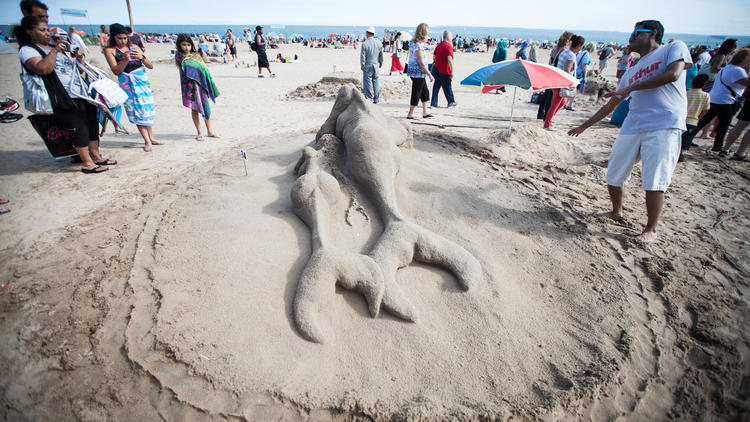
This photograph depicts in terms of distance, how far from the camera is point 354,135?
3186mm

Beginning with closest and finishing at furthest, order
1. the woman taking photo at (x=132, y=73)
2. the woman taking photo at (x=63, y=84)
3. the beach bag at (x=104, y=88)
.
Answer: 1. the woman taking photo at (x=63, y=84)
2. the beach bag at (x=104, y=88)
3. the woman taking photo at (x=132, y=73)

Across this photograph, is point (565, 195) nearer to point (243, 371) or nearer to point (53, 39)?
point (243, 371)

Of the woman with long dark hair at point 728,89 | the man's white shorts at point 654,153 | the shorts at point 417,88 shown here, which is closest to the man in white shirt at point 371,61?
the shorts at point 417,88

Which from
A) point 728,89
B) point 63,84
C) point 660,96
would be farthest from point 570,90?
point 63,84

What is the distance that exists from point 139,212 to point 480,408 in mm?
3640

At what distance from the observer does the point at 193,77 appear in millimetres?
5066

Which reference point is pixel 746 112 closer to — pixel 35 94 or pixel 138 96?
pixel 138 96

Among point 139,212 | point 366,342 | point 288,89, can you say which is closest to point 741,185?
point 366,342

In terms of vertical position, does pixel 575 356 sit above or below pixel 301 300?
below

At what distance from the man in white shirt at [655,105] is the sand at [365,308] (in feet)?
2.39

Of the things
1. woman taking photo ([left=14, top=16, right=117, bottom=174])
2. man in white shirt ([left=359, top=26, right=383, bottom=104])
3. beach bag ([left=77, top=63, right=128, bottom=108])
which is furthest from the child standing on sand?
man in white shirt ([left=359, top=26, right=383, bottom=104])

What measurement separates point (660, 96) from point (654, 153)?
475mm

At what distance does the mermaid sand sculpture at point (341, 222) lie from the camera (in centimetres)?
214

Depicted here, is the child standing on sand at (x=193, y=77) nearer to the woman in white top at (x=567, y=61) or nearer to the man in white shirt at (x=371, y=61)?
the man in white shirt at (x=371, y=61)
